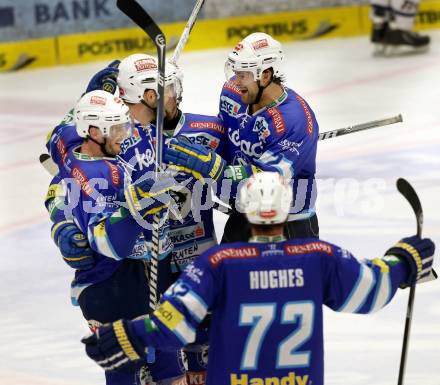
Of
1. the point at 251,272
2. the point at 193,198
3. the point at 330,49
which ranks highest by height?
the point at 251,272

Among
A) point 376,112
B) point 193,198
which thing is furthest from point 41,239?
point 376,112

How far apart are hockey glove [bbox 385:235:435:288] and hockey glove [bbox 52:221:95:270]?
1.38 m

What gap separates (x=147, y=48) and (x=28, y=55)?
54.1 inches

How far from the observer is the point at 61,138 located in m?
6.17

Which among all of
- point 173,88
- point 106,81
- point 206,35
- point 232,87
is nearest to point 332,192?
point 106,81

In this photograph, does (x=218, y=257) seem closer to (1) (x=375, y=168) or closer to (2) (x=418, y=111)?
(1) (x=375, y=168)

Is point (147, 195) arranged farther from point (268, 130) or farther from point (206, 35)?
point (206, 35)

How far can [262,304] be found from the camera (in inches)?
167

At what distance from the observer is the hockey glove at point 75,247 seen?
209 inches

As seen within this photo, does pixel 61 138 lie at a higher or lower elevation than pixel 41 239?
higher

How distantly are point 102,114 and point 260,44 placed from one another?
89 centimetres

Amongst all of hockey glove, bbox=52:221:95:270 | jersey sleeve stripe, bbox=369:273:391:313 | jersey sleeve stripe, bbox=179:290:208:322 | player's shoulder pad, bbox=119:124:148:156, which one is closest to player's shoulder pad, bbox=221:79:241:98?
player's shoulder pad, bbox=119:124:148:156

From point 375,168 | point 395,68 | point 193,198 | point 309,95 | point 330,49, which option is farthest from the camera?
point 330,49

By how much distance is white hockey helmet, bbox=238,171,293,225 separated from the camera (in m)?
4.28
